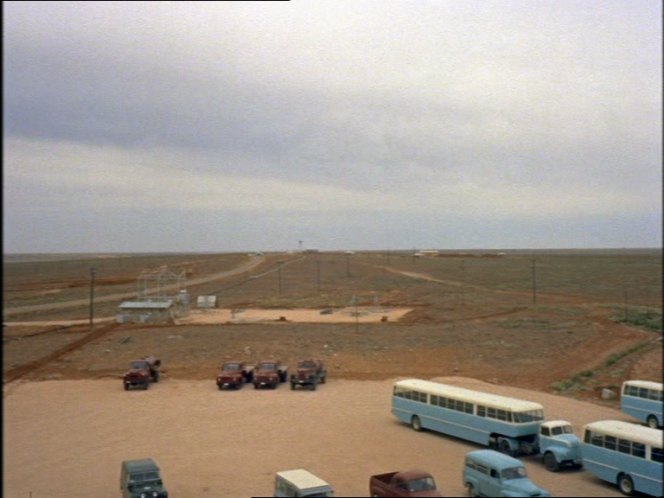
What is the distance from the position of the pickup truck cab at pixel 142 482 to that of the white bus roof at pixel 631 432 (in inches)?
211

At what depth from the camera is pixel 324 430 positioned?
418 inches

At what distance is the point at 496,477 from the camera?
6.77 metres

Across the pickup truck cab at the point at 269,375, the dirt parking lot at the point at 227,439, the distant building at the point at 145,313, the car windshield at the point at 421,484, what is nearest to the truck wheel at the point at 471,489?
the dirt parking lot at the point at 227,439

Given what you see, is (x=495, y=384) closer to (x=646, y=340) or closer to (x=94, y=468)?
(x=646, y=340)

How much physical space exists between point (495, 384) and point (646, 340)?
7.59 metres

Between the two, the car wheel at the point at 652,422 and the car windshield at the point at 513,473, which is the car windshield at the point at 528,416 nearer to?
the car windshield at the point at 513,473

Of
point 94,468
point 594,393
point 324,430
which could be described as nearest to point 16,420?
point 94,468

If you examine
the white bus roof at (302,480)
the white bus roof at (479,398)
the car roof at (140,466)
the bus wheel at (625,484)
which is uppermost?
the white bus roof at (479,398)

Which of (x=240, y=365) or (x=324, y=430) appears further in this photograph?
(x=240, y=365)

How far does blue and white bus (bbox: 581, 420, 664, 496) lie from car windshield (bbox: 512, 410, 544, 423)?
1256 millimetres

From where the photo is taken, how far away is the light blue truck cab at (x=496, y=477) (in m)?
6.62

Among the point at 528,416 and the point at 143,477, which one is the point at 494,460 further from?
the point at 143,477

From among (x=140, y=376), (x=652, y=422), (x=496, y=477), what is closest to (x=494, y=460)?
(x=496, y=477)

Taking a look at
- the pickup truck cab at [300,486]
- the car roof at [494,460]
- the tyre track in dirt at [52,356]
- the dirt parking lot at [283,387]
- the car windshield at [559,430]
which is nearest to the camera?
the pickup truck cab at [300,486]
